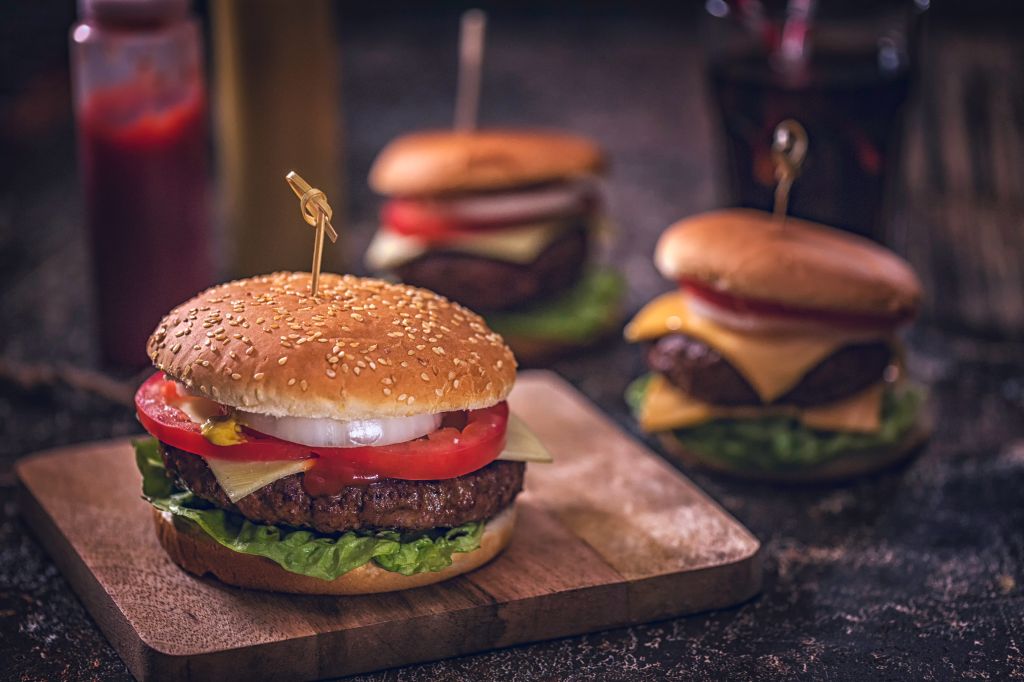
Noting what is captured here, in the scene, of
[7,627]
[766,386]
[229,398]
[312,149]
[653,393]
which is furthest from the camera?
[312,149]

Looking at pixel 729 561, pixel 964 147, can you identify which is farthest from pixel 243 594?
pixel 964 147

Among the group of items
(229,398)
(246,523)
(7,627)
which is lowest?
(7,627)

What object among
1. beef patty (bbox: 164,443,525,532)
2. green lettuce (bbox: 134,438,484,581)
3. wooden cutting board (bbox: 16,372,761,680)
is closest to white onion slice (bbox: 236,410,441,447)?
beef patty (bbox: 164,443,525,532)

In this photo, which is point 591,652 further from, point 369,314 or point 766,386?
point 766,386

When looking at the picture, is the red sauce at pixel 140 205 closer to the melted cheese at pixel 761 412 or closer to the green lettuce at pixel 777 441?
the melted cheese at pixel 761 412

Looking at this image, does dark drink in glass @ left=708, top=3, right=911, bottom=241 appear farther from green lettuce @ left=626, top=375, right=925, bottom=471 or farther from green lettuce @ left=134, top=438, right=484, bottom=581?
green lettuce @ left=134, top=438, right=484, bottom=581

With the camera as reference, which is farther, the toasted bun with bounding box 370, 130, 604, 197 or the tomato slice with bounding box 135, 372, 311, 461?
the toasted bun with bounding box 370, 130, 604, 197

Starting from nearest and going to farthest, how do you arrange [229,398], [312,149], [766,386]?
1. [229,398]
2. [766,386]
3. [312,149]

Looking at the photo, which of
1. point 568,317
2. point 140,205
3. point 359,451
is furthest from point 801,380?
point 140,205
